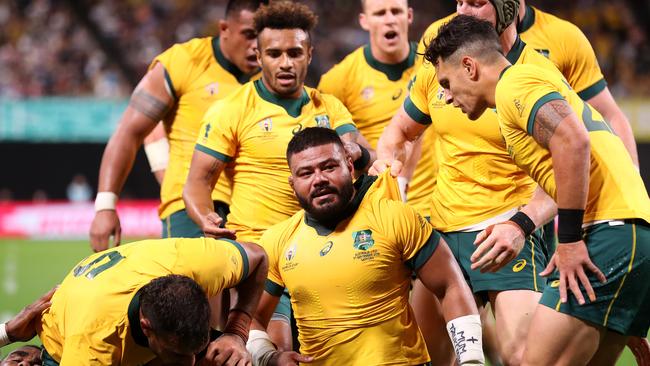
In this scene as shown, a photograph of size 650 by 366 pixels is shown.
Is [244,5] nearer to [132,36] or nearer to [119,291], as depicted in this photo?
[119,291]

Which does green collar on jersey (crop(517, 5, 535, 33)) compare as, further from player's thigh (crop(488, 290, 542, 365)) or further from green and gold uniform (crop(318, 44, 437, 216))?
player's thigh (crop(488, 290, 542, 365))

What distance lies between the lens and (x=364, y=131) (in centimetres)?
748

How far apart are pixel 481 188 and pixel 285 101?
142cm

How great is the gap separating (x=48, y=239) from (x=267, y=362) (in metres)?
15.4

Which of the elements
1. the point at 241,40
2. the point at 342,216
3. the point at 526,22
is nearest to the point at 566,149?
the point at 342,216

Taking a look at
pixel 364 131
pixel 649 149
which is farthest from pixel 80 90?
pixel 364 131

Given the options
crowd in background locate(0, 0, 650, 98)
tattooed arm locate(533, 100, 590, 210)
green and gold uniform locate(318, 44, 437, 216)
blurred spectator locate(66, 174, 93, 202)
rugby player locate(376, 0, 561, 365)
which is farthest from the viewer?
crowd in background locate(0, 0, 650, 98)

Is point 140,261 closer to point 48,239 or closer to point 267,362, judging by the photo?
point 267,362

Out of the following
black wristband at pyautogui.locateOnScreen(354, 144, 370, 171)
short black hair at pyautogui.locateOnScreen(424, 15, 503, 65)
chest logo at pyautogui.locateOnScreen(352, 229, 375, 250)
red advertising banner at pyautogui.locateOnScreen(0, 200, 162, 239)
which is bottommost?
red advertising banner at pyautogui.locateOnScreen(0, 200, 162, 239)

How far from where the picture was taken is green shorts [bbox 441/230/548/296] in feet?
A: 18.9

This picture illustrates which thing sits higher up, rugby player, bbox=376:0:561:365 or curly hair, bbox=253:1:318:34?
curly hair, bbox=253:1:318:34

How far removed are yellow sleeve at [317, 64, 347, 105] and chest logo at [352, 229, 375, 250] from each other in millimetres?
2320

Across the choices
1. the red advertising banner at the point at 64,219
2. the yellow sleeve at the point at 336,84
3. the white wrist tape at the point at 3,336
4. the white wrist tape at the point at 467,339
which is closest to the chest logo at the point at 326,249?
the white wrist tape at the point at 467,339

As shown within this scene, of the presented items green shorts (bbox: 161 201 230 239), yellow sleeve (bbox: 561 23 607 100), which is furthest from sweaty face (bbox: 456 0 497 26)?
green shorts (bbox: 161 201 230 239)
